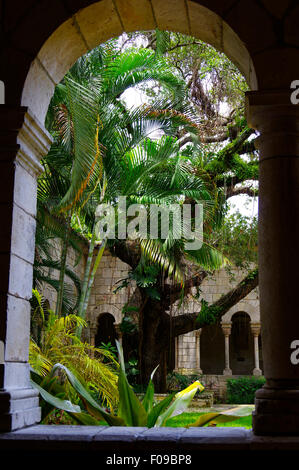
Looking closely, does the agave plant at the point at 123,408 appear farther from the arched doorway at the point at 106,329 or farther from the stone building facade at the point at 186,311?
the arched doorway at the point at 106,329

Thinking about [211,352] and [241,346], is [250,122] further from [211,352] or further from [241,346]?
[211,352]

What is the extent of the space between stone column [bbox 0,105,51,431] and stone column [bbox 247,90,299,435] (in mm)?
1224

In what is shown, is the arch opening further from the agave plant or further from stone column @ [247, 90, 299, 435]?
the agave plant

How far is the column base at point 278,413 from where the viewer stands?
246 centimetres

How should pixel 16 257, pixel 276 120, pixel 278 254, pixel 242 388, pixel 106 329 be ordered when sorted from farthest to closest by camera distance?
pixel 106 329 → pixel 242 388 → pixel 16 257 → pixel 276 120 → pixel 278 254

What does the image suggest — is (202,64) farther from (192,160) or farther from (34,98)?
(34,98)

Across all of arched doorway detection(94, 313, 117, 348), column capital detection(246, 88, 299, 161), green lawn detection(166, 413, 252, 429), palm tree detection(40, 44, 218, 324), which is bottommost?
green lawn detection(166, 413, 252, 429)

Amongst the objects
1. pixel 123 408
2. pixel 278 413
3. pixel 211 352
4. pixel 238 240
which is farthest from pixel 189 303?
pixel 278 413

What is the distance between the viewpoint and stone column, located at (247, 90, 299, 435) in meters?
2.51

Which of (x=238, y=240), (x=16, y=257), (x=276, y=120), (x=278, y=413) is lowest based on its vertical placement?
(x=278, y=413)

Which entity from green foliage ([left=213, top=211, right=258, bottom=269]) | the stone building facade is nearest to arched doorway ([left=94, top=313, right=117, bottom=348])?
the stone building facade

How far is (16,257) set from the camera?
2965 mm

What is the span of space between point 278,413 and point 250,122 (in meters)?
1.55
